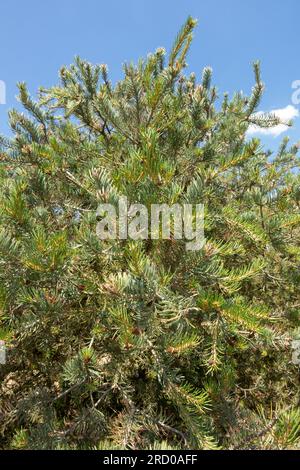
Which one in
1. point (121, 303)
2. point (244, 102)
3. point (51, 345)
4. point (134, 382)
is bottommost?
point (134, 382)

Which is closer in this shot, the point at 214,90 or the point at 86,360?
the point at 86,360

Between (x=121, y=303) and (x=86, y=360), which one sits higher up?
(x=121, y=303)

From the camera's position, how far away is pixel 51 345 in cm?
126

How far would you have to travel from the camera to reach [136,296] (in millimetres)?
936

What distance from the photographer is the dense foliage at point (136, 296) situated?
911 millimetres

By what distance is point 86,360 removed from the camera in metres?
0.90

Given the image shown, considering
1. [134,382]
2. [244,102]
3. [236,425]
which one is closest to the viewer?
[236,425]

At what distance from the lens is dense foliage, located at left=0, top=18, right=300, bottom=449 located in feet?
2.99

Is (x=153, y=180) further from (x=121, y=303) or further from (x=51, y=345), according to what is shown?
(x=51, y=345)

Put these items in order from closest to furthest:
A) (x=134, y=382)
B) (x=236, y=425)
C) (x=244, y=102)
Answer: (x=236, y=425) < (x=134, y=382) < (x=244, y=102)

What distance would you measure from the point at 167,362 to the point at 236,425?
11.7 inches

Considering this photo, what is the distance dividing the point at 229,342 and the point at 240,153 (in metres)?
0.74
